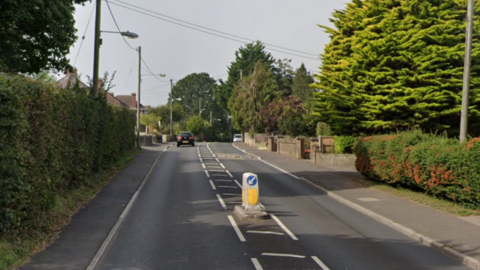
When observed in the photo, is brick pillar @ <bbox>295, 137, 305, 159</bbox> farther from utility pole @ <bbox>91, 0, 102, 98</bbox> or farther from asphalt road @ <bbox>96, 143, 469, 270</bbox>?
utility pole @ <bbox>91, 0, 102, 98</bbox>

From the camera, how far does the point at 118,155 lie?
29500mm

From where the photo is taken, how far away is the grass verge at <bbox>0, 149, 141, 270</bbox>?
353 inches

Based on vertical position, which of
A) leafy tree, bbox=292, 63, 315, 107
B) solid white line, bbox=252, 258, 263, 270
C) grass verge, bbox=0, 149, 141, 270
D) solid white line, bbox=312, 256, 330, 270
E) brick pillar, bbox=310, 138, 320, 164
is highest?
leafy tree, bbox=292, 63, 315, 107

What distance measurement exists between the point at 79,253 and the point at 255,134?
51.3 m

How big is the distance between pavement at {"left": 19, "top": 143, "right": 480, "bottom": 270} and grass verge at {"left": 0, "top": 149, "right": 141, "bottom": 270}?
0.63ft

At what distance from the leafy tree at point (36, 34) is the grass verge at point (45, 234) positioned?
469 centimetres

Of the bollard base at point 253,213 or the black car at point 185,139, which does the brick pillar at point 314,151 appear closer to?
the bollard base at point 253,213

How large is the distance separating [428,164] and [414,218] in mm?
2951

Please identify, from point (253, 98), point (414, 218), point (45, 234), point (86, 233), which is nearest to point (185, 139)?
point (253, 98)

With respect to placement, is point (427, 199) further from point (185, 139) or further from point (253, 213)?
point (185, 139)

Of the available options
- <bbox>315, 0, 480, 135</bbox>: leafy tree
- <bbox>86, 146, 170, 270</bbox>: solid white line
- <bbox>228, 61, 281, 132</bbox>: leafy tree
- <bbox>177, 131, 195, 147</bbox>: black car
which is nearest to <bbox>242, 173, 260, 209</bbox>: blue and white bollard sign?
<bbox>86, 146, 170, 270</bbox>: solid white line

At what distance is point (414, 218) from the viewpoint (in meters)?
14.6

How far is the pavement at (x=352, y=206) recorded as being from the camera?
995 cm

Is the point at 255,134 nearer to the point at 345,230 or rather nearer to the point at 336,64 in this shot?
the point at 336,64
